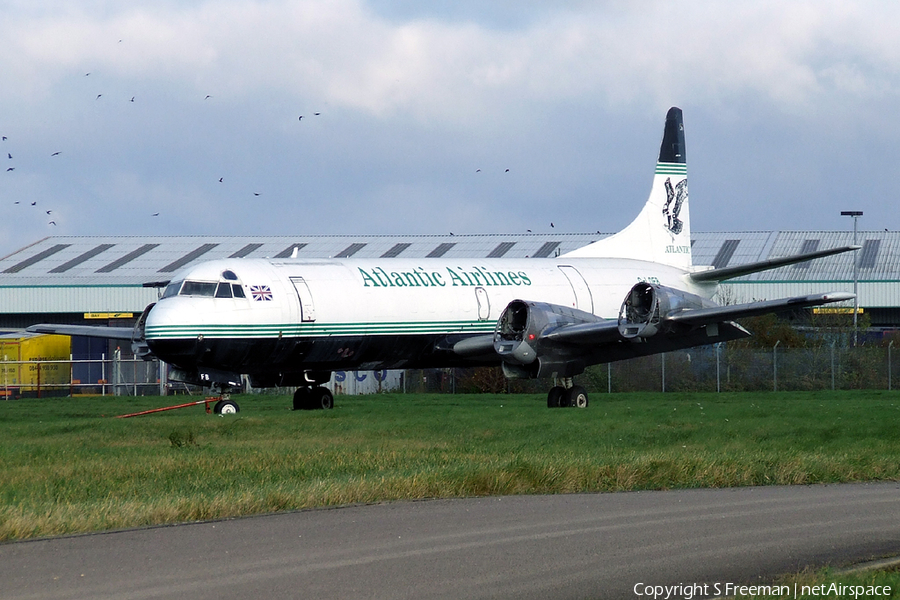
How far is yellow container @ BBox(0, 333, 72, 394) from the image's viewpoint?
151 feet

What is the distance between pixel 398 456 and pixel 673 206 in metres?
22.9

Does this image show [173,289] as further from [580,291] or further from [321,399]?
[580,291]

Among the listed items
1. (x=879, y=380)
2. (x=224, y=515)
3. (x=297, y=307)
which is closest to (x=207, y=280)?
(x=297, y=307)

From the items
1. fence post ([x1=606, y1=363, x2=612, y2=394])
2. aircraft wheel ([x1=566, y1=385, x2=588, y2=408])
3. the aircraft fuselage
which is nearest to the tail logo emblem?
the aircraft fuselage

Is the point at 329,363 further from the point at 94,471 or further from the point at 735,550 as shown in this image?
the point at 735,550

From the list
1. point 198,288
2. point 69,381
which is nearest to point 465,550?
point 198,288


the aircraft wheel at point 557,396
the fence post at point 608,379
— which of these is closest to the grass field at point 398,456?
the aircraft wheel at point 557,396

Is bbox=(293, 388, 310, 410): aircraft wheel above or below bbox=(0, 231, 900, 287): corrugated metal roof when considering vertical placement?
below

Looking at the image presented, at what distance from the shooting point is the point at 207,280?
88.3ft

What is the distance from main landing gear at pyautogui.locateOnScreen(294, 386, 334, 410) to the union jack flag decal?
3.83 meters

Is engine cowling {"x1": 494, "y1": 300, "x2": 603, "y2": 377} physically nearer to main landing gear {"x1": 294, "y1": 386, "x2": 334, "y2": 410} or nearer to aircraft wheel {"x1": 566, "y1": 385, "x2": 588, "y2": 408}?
aircraft wheel {"x1": 566, "y1": 385, "x2": 588, "y2": 408}

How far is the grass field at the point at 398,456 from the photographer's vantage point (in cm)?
1333

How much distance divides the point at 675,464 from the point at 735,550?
229 inches

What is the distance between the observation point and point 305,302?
91.0 ft
